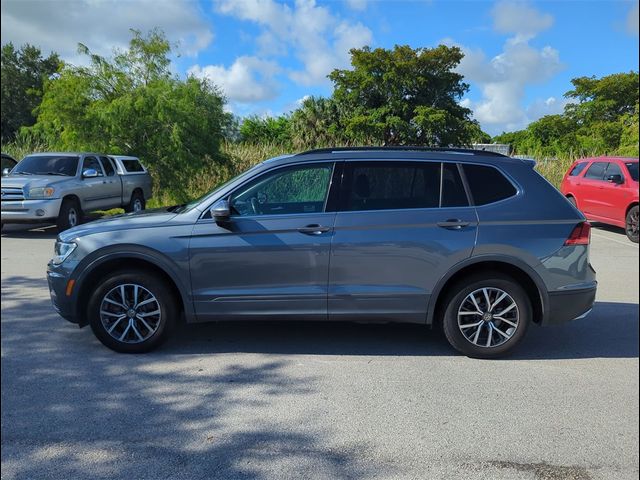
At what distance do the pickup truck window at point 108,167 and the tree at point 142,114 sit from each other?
1984mm

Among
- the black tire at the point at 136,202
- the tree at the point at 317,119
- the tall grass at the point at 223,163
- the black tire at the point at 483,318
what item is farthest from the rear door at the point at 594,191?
the tree at the point at 317,119

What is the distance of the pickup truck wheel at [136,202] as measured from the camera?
14.3 meters

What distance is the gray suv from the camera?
14.3 ft

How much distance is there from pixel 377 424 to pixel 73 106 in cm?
1481

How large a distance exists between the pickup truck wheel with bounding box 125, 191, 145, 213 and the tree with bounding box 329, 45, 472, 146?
41.0 ft

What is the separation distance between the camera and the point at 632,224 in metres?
11.4

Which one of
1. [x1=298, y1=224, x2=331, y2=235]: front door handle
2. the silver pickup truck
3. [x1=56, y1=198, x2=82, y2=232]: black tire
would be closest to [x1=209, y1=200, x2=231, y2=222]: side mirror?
[x1=298, y1=224, x2=331, y2=235]: front door handle

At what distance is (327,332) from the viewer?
202 inches

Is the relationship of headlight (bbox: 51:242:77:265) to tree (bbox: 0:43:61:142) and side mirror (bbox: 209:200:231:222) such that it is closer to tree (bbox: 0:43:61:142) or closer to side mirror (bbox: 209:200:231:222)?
side mirror (bbox: 209:200:231:222)

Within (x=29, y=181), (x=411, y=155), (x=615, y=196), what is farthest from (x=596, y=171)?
(x=29, y=181)

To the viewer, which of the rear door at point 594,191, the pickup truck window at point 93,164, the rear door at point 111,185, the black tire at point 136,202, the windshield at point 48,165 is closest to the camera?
the windshield at point 48,165

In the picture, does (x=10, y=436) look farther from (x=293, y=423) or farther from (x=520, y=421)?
(x=520, y=421)

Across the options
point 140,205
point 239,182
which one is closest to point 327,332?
point 239,182

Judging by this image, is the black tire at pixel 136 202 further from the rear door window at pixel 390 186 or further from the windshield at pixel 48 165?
the rear door window at pixel 390 186
